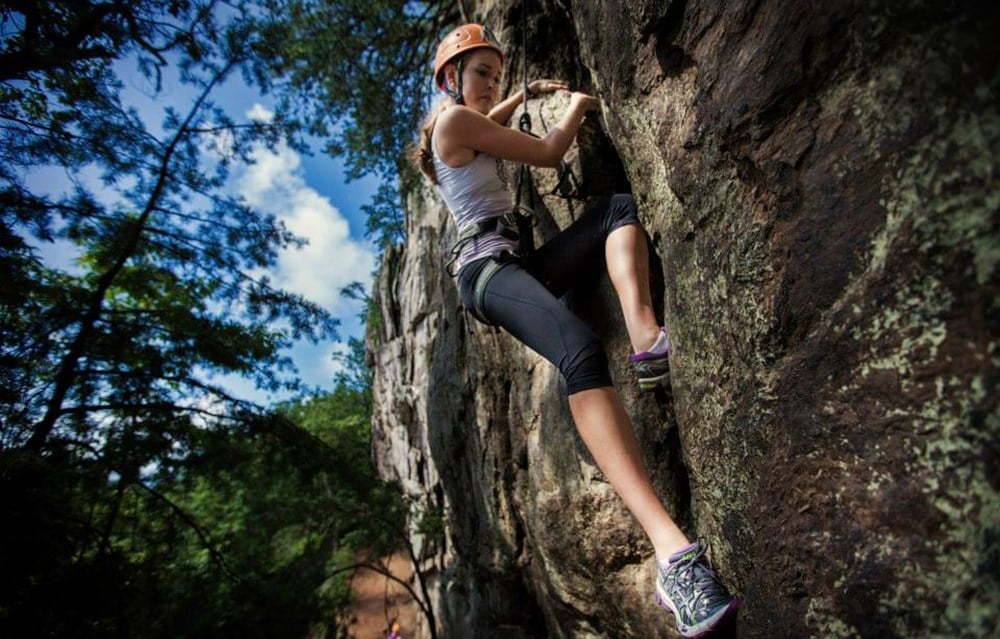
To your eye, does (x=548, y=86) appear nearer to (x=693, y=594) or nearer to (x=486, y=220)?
(x=486, y=220)

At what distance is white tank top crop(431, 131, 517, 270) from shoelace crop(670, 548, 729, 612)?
1.58 m

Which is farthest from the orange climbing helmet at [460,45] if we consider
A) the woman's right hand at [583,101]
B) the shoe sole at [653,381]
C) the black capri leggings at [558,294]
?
the shoe sole at [653,381]

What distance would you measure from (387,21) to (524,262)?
20.1ft

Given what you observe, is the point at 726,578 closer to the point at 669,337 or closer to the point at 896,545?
the point at 896,545

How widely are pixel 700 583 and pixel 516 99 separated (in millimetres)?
2981

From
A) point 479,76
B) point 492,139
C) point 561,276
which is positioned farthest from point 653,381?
point 479,76

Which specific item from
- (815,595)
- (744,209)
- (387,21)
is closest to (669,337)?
(744,209)

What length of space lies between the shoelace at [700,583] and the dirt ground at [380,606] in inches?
511

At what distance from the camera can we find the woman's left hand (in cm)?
346

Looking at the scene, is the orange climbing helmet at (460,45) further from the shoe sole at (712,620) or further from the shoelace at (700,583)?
the shoe sole at (712,620)

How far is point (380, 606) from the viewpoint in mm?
15844

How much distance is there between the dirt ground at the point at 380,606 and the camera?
13.8 metres

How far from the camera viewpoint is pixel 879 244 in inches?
48.6

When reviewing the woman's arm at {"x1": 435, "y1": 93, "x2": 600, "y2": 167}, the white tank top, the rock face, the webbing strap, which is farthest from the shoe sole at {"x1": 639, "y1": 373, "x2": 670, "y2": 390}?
the woman's arm at {"x1": 435, "y1": 93, "x2": 600, "y2": 167}
